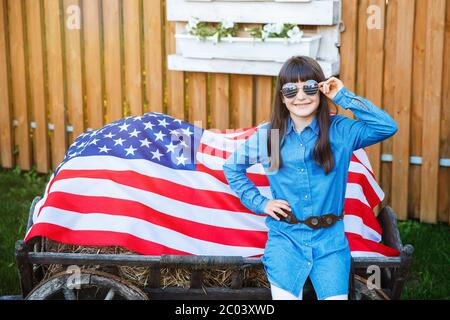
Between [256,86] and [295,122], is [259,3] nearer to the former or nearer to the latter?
[256,86]

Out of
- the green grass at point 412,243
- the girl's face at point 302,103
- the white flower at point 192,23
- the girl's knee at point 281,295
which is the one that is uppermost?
the white flower at point 192,23

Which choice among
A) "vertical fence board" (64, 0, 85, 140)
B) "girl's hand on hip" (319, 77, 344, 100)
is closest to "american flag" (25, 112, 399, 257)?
Result: "girl's hand on hip" (319, 77, 344, 100)

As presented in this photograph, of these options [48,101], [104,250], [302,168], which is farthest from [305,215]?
[48,101]

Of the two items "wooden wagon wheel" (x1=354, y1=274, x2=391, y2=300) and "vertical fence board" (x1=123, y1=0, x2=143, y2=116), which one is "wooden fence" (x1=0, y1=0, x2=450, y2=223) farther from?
"wooden wagon wheel" (x1=354, y1=274, x2=391, y2=300)

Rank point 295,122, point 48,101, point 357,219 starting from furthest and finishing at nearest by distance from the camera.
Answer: point 48,101 < point 357,219 < point 295,122

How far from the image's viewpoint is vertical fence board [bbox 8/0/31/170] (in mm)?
7426

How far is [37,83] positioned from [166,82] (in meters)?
1.48

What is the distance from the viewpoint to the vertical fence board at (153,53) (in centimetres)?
666

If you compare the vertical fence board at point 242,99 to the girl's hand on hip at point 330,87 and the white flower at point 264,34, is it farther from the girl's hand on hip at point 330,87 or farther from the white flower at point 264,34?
the girl's hand on hip at point 330,87

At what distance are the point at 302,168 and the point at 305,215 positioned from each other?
0.23 meters

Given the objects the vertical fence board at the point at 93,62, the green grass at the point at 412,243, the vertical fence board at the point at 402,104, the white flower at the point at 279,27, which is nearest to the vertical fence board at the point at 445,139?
the green grass at the point at 412,243

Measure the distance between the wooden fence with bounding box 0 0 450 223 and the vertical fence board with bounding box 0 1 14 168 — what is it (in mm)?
11

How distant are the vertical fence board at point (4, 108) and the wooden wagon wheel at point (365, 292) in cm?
513

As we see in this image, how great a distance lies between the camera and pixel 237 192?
3725 mm
